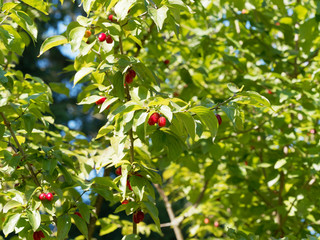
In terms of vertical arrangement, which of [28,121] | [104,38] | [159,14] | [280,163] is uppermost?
[159,14]

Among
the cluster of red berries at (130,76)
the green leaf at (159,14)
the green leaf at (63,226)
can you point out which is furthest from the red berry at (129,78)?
the green leaf at (63,226)

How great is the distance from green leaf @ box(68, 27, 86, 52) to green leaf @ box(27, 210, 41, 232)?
74 centimetres

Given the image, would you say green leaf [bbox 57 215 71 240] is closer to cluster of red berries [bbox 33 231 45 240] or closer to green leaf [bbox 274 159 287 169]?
cluster of red berries [bbox 33 231 45 240]

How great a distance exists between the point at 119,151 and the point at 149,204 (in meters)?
0.31

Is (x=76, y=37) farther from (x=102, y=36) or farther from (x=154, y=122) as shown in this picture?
(x=154, y=122)

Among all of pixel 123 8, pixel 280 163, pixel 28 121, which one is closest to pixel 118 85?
pixel 123 8

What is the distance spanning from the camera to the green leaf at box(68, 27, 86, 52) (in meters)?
1.85

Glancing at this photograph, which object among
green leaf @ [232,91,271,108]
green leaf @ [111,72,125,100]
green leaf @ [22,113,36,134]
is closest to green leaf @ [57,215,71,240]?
green leaf @ [22,113,36,134]

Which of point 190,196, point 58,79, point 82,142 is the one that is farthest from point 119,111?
point 58,79

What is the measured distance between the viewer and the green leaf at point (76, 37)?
6.06 ft

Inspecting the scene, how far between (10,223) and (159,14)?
3.57ft

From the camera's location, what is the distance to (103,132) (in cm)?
194

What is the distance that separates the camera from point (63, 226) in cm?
197

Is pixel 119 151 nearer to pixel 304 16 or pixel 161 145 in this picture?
pixel 161 145
